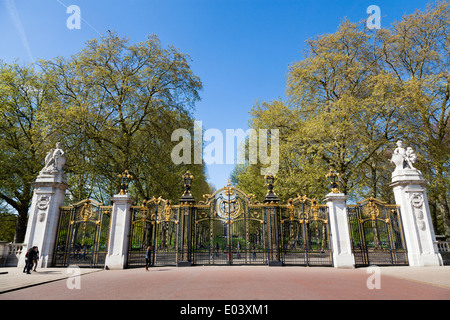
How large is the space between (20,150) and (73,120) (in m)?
8.15

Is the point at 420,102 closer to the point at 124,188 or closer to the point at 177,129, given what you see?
the point at 177,129

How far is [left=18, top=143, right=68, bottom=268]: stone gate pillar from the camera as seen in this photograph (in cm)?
1275

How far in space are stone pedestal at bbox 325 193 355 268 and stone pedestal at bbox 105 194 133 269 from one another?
10.7 metres

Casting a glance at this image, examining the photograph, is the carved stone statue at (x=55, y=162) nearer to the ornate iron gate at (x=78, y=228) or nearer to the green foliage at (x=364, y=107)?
the ornate iron gate at (x=78, y=228)

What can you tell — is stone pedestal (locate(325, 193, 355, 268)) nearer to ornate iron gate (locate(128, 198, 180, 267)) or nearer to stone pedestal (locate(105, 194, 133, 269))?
ornate iron gate (locate(128, 198, 180, 267))

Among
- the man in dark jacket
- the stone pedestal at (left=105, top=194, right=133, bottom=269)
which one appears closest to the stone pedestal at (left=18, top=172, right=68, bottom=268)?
the man in dark jacket

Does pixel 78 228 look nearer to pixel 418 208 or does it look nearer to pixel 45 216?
pixel 45 216

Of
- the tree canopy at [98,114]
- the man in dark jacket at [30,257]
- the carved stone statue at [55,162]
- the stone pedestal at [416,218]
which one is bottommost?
the man in dark jacket at [30,257]

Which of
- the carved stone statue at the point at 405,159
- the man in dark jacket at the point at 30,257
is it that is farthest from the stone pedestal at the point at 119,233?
the carved stone statue at the point at 405,159

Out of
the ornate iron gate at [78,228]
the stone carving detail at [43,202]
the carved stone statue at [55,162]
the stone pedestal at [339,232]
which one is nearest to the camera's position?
the stone pedestal at [339,232]

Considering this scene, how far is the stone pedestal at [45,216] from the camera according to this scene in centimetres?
1274

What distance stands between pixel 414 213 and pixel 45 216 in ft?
63.9
